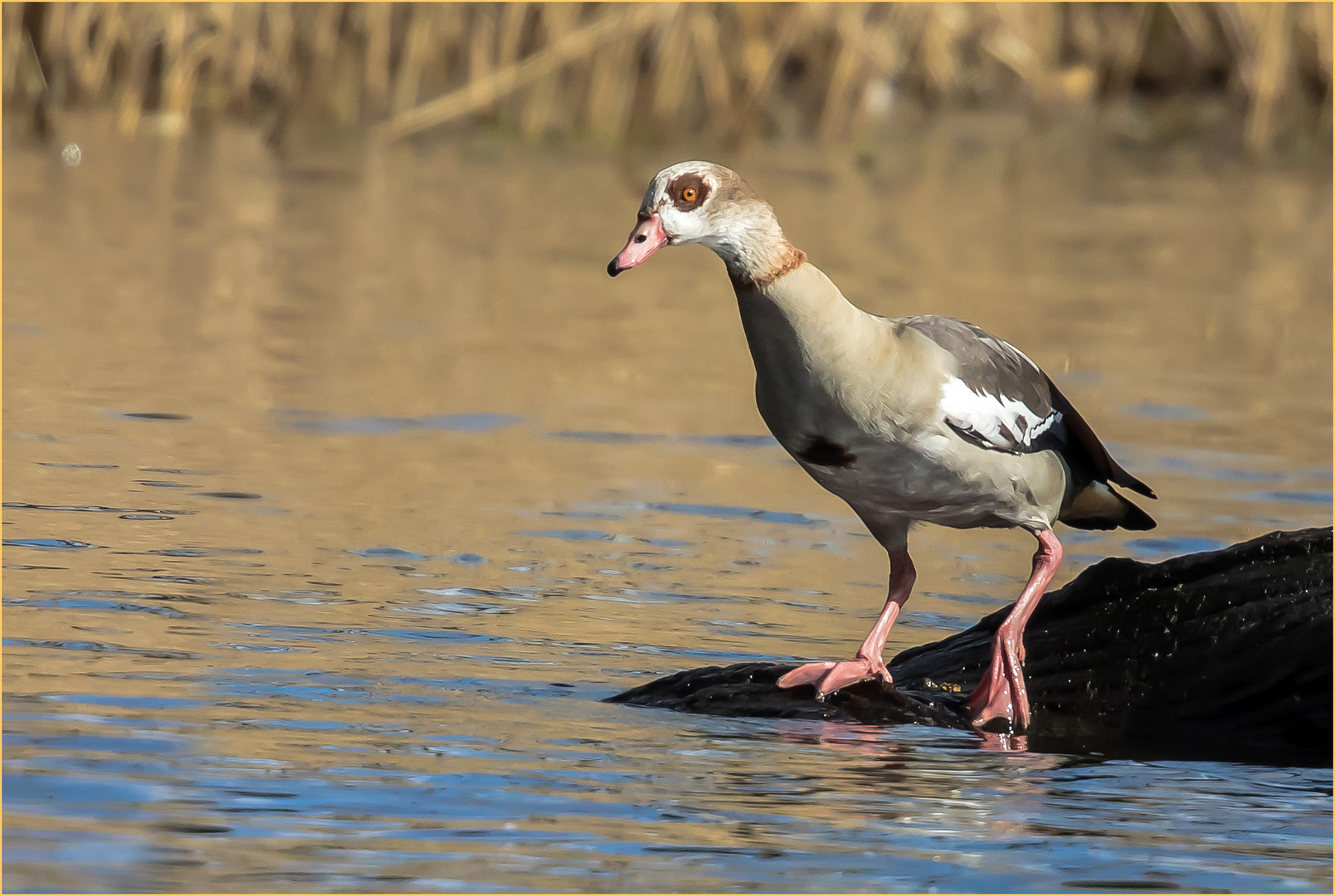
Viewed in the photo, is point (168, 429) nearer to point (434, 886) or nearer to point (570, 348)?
point (570, 348)

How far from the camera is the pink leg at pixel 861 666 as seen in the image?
4906 mm

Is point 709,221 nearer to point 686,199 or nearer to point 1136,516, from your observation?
point 686,199

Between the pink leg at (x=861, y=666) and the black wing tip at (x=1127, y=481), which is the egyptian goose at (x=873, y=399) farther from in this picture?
the black wing tip at (x=1127, y=481)

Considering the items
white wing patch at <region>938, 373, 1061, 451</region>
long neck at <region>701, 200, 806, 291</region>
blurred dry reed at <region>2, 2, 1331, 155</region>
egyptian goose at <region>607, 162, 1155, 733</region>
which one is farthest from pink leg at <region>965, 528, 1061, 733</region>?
blurred dry reed at <region>2, 2, 1331, 155</region>

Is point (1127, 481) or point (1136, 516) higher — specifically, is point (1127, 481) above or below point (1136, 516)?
above

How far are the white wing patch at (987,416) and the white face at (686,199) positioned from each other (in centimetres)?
69

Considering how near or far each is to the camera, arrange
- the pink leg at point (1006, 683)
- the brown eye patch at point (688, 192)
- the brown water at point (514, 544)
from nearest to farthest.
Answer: the brown water at point (514, 544)
the brown eye patch at point (688, 192)
the pink leg at point (1006, 683)

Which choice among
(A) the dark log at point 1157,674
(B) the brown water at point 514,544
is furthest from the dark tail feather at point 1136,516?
(B) the brown water at point 514,544

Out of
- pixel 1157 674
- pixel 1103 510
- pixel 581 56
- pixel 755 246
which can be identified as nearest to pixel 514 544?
pixel 1103 510

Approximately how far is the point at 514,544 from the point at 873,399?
1975mm

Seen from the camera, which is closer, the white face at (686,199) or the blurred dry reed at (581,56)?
the white face at (686,199)

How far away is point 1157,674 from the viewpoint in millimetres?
5035

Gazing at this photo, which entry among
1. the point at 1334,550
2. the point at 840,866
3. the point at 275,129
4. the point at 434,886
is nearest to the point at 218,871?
the point at 434,886

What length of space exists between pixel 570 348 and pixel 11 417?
3114mm
